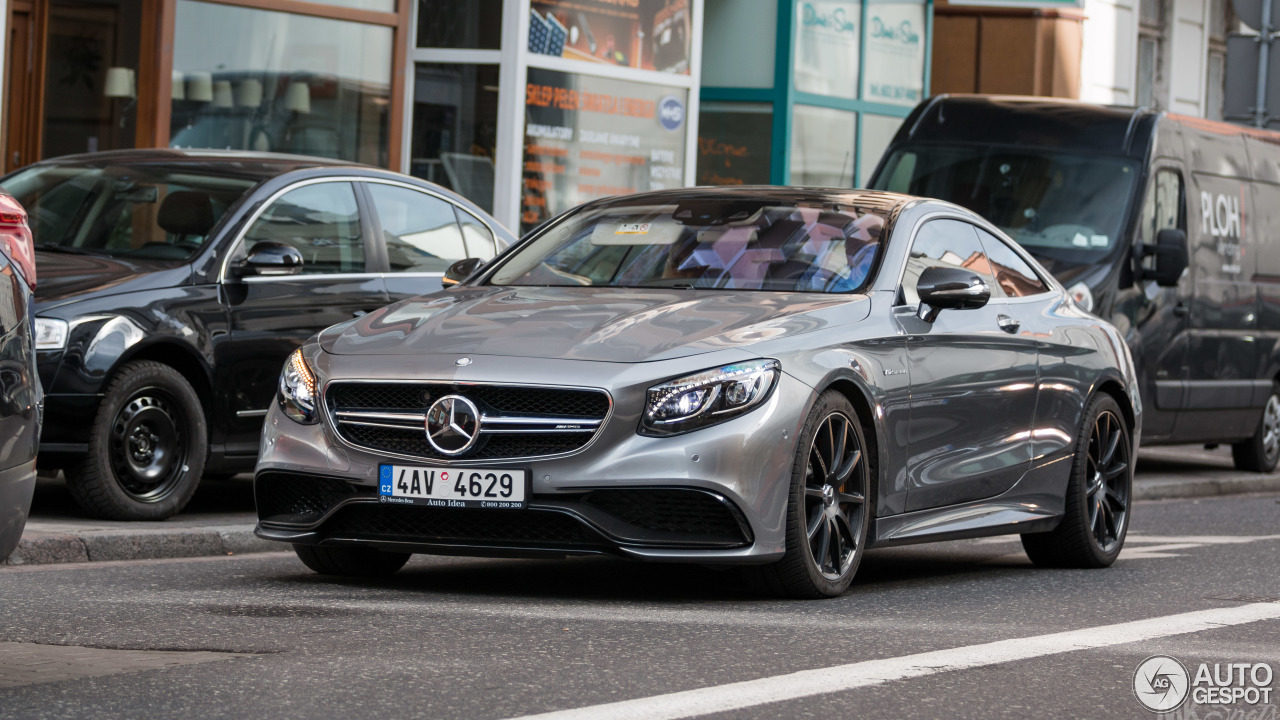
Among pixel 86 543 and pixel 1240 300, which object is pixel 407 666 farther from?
pixel 1240 300

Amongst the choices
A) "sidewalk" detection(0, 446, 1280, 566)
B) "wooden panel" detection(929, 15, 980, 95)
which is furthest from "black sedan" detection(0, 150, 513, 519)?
"wooden panel" detection(929, 15, 980, 95)

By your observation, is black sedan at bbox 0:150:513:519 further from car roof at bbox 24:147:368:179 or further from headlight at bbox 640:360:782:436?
headlight at bbox 640:360:782:436

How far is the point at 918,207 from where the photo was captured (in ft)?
26.9

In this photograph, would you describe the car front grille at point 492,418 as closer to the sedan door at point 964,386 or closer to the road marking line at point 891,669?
the road marking line at point 891,669

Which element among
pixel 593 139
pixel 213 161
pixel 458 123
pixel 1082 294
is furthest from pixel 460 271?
pixel 593 139

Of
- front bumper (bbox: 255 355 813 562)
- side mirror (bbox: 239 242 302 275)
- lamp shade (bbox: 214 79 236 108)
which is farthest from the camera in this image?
lamp shade (bbox: 214 79 236 108)

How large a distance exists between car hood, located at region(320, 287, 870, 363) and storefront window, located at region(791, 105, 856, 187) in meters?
13.2

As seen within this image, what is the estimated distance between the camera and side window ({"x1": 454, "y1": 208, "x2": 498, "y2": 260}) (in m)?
11.1

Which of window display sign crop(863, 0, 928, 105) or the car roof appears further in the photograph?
window display sign crop(863, 0, 928, 105)

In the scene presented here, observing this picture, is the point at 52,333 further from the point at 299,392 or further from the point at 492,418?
the point at 492,418

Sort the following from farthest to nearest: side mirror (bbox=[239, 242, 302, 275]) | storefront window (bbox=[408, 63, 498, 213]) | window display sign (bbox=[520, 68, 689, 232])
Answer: window display sign (bbox=[520, 68, 689, 232]) → storefront window (bbox=[408, 63, 498, 213]) → side mirror (bbox=[239, 242, 302, 275])

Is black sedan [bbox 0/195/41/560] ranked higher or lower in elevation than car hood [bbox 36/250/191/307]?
lower

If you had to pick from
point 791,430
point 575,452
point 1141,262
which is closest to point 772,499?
point 791,430

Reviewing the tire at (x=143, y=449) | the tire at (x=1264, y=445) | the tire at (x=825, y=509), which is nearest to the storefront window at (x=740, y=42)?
the tire at (x=1264, y=445)
